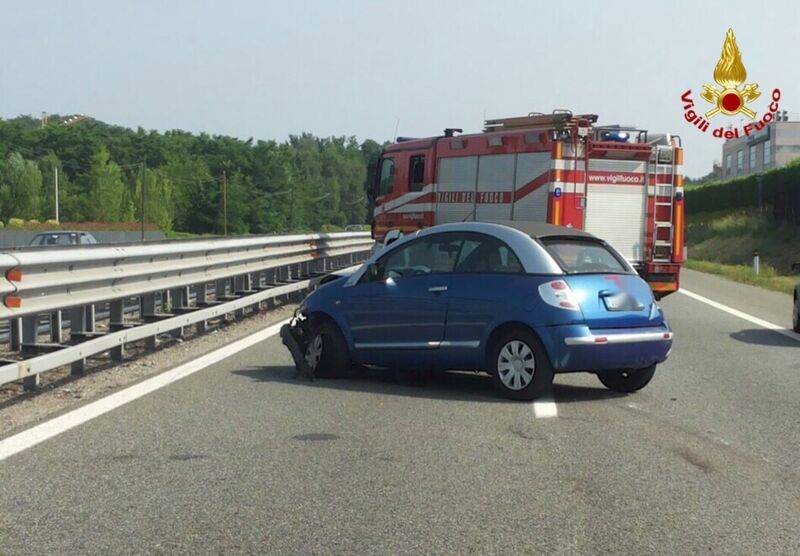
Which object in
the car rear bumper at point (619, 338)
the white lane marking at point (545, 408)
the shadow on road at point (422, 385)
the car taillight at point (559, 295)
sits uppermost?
the car taillight at point (559, 295)

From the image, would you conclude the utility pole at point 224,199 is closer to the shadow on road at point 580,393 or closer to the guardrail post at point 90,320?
the guardrail post at point 90,320

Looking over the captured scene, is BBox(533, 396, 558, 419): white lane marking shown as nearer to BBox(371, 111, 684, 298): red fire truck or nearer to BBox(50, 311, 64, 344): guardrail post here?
BBox(50, 311, 64, 344): guardrail post

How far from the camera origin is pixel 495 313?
9.58m

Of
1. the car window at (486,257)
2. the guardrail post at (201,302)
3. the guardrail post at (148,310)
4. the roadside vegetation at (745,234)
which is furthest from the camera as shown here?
the roadside vegetation at (745,234)

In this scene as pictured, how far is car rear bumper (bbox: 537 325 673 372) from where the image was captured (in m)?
9.19

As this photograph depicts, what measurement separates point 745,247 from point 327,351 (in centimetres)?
4418

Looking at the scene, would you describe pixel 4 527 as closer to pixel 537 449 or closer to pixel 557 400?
pixel 537 449

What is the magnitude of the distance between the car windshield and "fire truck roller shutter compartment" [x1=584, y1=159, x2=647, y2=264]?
8428 millimetres

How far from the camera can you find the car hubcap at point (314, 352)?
10.8 metres

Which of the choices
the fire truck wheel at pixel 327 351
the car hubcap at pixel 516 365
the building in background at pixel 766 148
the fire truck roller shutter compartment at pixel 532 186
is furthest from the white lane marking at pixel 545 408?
the building in background at pixel 766 148

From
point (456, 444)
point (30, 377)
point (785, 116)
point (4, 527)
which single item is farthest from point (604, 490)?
point (785, 116)

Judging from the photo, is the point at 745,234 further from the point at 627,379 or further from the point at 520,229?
the point at 520,229

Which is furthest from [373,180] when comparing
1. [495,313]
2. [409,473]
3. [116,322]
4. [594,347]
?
[409,473]

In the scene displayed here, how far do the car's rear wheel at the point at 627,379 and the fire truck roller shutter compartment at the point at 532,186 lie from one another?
8389 mm
